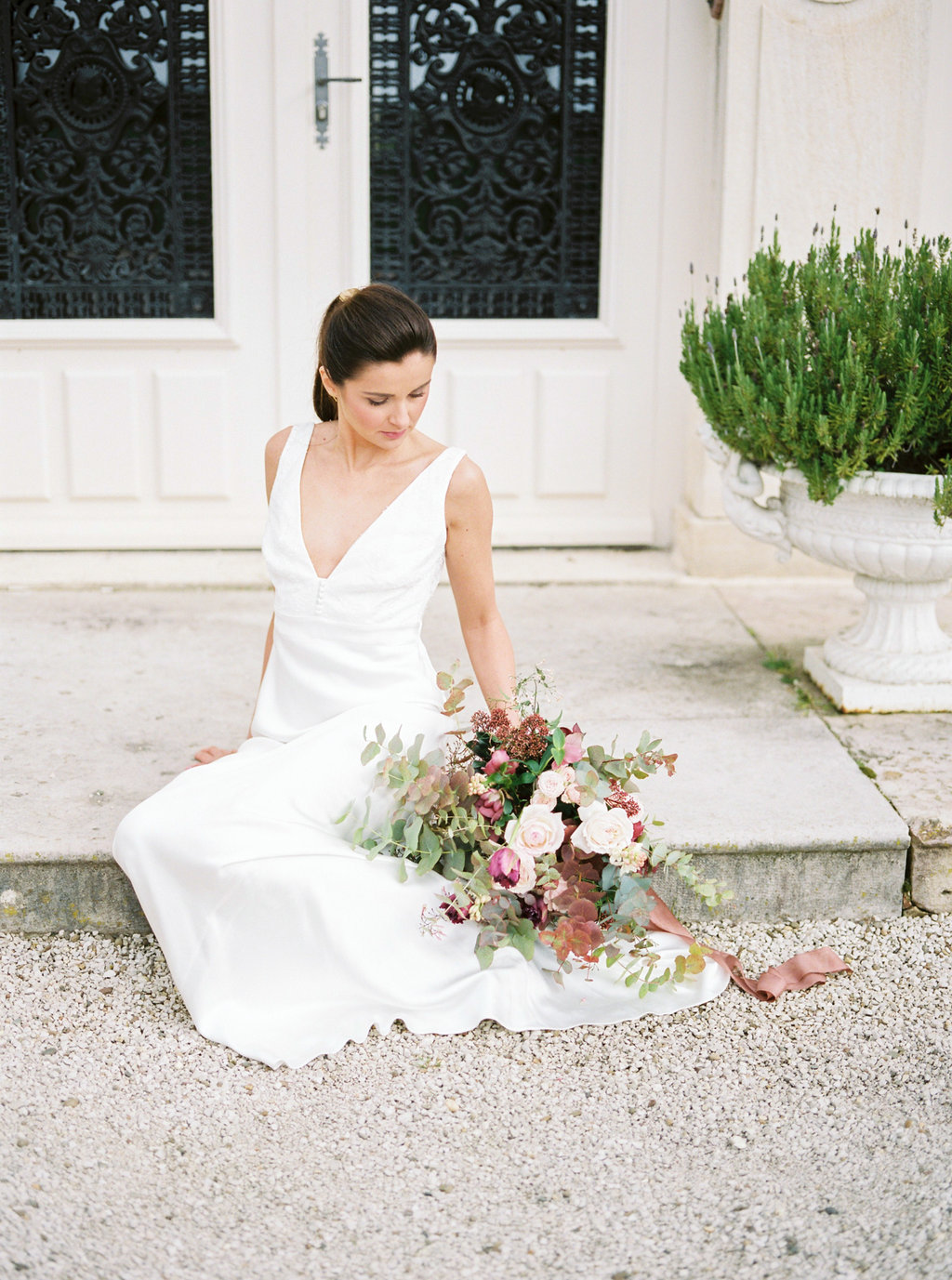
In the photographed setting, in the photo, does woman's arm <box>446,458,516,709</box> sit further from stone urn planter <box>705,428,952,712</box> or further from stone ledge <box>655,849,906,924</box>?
stone urn planter <box>705,428,952,712</box>

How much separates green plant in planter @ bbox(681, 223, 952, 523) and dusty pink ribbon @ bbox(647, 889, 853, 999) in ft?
3.86

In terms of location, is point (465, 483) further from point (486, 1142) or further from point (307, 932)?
point (486, 1142)

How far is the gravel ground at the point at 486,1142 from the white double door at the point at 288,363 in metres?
2.67

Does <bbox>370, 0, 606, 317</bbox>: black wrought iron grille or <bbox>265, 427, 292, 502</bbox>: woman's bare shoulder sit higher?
<bbox>370, 0, 606, 317</bbox>: black wrought iron grille

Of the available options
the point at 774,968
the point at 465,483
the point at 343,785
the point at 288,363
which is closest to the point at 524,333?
the point at 288,363

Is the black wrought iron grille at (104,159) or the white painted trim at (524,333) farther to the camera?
the white painted trim at (524,333)

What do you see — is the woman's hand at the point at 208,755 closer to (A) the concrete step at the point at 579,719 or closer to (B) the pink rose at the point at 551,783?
(A) the concrete step at the point at 579,719

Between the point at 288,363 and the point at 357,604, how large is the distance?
2.57 meters

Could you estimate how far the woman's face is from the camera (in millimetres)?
2686

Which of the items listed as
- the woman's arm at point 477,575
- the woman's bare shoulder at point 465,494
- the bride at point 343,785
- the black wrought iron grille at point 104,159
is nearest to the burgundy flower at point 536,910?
the bride at point 343,785

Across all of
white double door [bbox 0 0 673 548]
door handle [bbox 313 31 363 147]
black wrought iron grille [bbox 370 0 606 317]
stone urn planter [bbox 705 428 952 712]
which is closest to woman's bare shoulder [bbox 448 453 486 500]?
stone urn planter [bbox 705 428 952 712]

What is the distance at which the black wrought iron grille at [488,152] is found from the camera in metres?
4.98

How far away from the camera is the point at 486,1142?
2.40 metres

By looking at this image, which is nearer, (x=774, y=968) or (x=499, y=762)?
(x=499, y=762)
